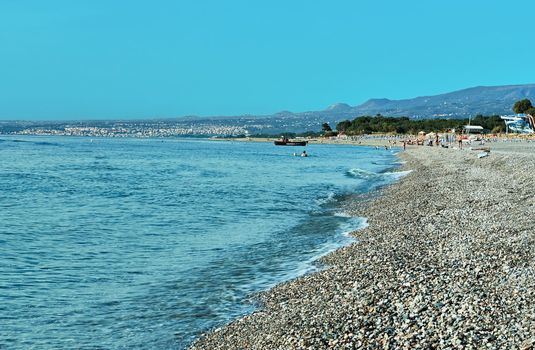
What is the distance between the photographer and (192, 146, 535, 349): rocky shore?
7547 mm

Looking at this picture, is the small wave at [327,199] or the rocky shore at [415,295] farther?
the small wave at [327,199]

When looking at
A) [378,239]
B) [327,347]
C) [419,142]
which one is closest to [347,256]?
[378,239]

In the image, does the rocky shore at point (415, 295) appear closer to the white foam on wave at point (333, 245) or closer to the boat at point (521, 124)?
the white foam on wave at point (333, 245)

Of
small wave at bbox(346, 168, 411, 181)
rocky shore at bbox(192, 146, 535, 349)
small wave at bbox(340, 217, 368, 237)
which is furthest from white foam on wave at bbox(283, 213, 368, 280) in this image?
small wave at bbox(346, 168, 411, 181)

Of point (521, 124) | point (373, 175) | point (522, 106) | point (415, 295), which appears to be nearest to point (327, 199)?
point (373, 175)

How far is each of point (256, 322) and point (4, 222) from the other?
51.1 ft

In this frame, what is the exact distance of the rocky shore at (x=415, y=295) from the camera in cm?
755

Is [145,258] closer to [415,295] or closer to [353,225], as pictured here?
[353,225]

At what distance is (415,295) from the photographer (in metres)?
9.40

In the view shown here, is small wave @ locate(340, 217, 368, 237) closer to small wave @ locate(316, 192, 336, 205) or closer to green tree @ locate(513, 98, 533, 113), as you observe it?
small wave @ locate(316, 192, 336, 205)

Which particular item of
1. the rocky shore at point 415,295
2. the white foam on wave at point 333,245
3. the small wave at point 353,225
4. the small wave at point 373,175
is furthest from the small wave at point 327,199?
the small wave at point 373,175

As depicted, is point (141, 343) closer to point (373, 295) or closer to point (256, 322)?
point (256, 322)

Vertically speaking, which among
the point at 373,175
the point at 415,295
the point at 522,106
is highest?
the point at 522,106

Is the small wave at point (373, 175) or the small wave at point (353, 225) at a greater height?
the small wave at point (353, 225)
